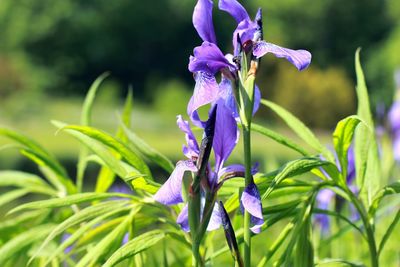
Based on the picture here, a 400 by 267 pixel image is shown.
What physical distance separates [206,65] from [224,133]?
5 centimetres

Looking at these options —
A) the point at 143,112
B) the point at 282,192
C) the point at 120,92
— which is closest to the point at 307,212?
the point at 282,192

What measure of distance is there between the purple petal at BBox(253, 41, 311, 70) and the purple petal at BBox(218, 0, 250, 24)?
3 centimetres

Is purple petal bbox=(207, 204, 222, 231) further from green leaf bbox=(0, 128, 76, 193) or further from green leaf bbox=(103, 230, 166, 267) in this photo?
green leaf bbox=(0, 128, 76, 193)

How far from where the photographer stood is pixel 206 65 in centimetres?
38

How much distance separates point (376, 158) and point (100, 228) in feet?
0.74

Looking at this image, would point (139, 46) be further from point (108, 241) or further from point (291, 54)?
point (291, 54)

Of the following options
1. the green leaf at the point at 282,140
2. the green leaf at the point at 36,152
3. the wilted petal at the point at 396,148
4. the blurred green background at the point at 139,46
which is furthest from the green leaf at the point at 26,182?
the blurred green background at the point at 139,46

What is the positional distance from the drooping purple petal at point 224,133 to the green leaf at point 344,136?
0.26 ft

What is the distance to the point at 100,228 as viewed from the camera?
57 centimetres

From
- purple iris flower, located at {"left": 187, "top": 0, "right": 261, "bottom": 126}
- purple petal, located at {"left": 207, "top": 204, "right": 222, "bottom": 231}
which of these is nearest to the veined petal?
purple iris flower, located at {"left": 187, "top": 0, "right": 261, "bottom": 126}

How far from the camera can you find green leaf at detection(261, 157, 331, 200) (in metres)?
0.40

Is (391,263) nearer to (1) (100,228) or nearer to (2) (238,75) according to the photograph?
(1) (100,228)

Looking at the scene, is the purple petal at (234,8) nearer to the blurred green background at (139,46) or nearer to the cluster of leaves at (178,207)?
the cluster of leaves at (178,207)

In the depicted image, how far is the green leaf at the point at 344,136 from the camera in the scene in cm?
46
